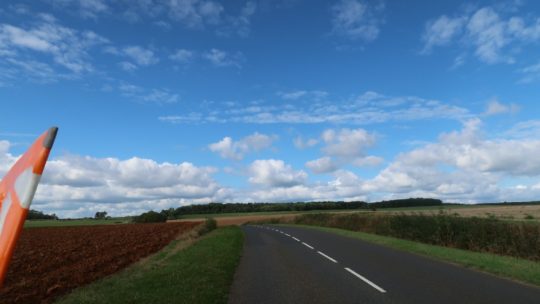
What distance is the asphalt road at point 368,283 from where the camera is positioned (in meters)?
9.84

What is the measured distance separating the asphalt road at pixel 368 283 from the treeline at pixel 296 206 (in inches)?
4627

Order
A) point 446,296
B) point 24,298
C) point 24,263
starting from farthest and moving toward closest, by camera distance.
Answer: point 24,263
point 24,298
point 446,296

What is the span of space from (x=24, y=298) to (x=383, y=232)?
2847cm

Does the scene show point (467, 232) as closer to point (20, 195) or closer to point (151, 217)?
point (20, 195)

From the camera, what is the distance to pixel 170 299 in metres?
9.90

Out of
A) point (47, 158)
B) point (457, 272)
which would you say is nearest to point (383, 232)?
point (457, 272)

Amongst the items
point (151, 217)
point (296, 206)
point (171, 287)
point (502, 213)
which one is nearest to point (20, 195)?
point (171, 287)

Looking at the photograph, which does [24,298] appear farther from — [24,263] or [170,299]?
[24,263]

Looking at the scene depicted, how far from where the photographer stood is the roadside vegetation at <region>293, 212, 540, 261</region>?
20.6 meters

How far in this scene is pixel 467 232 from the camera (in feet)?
80.9

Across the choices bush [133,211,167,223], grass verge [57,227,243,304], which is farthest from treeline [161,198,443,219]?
grass verge [57,227,243,304]

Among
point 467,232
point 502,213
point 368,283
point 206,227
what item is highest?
point 502,213

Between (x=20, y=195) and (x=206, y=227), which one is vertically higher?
(x=206, y=227)

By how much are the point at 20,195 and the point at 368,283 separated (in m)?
11.2
